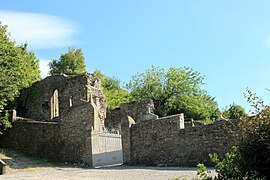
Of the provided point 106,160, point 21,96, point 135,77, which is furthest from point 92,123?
point 135,77

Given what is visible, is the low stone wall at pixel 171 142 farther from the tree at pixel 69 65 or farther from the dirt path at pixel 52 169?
the tree at pixel 69 65

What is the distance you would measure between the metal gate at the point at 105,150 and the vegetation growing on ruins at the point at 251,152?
13523 millimetres

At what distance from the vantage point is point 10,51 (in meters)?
25.9

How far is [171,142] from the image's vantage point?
717 inches

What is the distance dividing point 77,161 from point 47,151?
299cm

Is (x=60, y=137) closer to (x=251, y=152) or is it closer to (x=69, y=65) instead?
(x=251, y=152)

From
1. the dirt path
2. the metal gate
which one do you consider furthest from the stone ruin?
the dirt path

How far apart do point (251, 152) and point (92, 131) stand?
14522mm

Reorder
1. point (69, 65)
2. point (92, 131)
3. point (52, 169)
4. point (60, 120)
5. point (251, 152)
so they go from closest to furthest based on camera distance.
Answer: point (251, 152) → point (52, 169) → point (92, 131) → point (60, 120) → point (69, 65)

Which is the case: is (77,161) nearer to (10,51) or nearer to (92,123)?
(92,123)

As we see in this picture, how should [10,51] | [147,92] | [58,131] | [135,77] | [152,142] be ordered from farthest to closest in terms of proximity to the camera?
[135,77] → [147,92] → [10,51] → [58,131] → [152,142]

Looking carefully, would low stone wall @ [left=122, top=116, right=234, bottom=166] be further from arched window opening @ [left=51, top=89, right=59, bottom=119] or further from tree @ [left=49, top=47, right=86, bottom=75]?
tree @ [left=49, top=47, right=86, bottom=75]

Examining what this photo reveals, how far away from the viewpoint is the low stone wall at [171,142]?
1647 centimetres

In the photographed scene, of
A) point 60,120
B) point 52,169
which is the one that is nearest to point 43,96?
point 60,120
